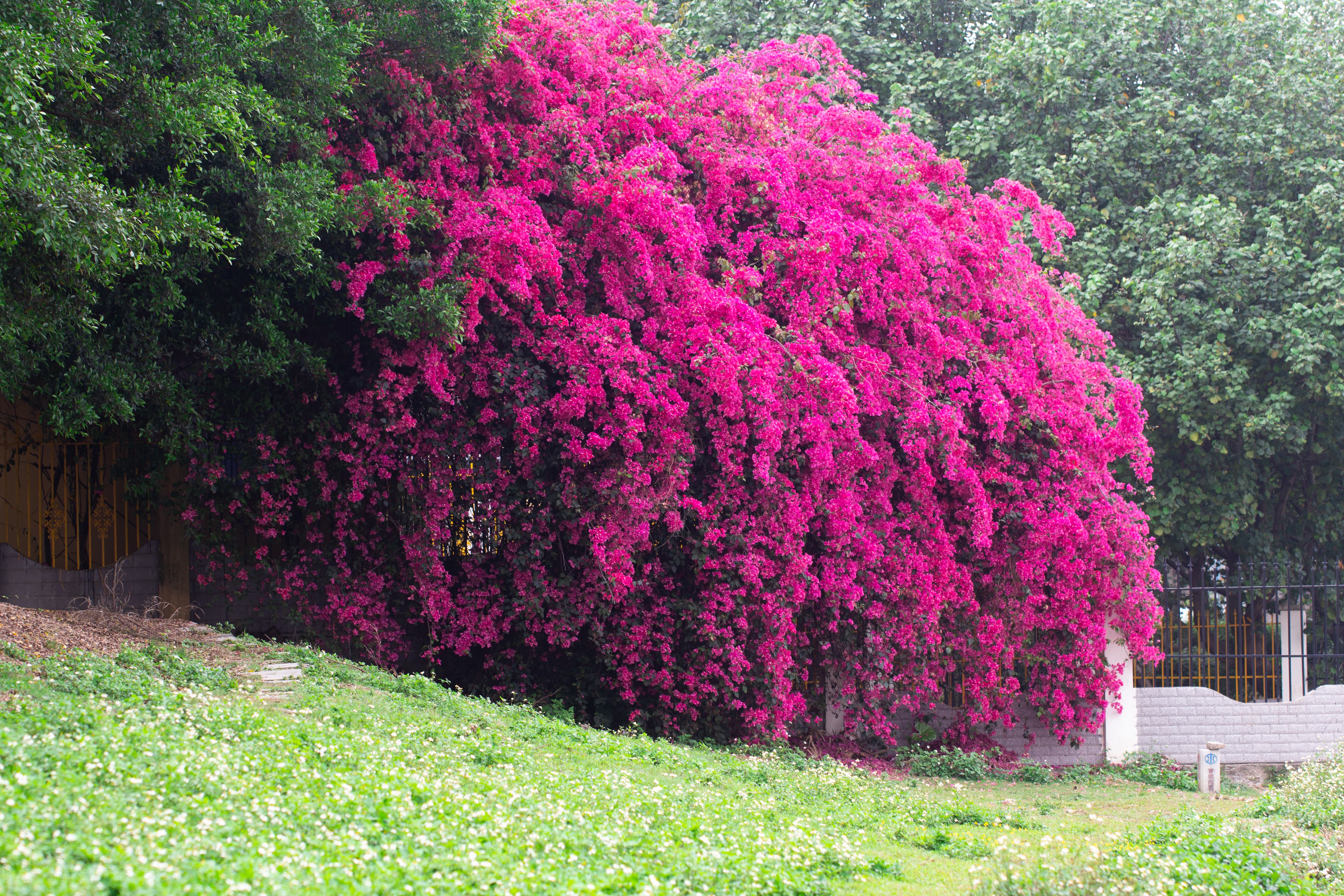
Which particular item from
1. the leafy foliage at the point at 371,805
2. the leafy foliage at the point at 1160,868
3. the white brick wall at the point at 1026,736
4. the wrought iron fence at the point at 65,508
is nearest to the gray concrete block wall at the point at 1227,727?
the white brick wall at the point at 1026,736

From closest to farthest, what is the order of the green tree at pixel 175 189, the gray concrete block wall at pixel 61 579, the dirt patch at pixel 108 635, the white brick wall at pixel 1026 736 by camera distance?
the green tree at pixel 175 189, the dirt patch at pixel 108 635, the gray concrete block wall at pixel 61 579, the white brick wall at pixel 1026 736

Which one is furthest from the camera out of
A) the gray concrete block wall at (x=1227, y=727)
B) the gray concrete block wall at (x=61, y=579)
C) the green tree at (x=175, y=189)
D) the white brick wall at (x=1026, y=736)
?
the gray concrete block wall at (x=1227, y=727)

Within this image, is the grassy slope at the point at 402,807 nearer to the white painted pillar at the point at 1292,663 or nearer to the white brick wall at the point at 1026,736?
the white brick wall at the point at 1026,736

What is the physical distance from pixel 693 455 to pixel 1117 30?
35.0 feet

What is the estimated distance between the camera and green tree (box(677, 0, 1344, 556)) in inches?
582

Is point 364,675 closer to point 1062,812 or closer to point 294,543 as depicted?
point 294,543

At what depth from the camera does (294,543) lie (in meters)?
10.8

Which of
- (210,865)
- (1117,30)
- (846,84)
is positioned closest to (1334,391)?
(1117,30)

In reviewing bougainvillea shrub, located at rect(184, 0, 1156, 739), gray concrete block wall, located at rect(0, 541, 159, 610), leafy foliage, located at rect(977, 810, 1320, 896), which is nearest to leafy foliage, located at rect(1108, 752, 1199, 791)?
bougainvillea shrub, located at rect(184, 0, 1156, 739)

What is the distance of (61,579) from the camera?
11.4 meters

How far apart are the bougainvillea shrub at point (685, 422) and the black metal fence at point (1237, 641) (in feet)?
5.67

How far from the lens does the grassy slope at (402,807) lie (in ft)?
12.9

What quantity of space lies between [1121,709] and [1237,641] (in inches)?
83.3

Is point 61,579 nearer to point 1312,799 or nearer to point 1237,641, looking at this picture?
point 1312,799
